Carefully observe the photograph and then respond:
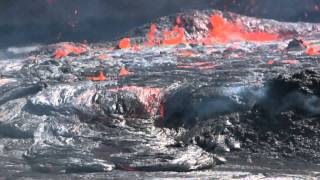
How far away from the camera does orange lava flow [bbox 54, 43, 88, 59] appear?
74.2 feet

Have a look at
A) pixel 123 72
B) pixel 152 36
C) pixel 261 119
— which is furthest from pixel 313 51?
pixel 261 119

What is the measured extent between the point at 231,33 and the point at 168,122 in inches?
539

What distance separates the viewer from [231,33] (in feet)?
78.4

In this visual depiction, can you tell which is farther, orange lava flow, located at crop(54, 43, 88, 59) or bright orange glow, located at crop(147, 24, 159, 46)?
bright orange glow, located at crop(147, 24, 159, 46)

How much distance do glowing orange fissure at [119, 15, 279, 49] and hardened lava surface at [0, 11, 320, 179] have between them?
21.7 feet

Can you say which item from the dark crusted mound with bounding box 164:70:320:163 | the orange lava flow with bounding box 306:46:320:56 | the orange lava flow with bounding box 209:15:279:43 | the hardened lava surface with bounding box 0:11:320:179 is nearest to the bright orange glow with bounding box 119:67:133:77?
the hardened lava surface with bounding box 0:11:320:179

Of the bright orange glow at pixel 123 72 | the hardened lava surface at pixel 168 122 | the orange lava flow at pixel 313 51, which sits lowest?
the hardened lava surface at pixel 168 122

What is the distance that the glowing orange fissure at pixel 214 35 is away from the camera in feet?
75.2

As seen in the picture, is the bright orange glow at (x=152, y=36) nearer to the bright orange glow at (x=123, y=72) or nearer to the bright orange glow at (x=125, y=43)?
the bright orange glow at (x=125, y=43)

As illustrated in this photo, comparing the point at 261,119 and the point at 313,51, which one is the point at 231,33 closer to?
the point at 313,51

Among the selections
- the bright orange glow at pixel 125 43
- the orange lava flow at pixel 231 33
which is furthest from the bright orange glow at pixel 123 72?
the orange lava flow at pixel 231 33

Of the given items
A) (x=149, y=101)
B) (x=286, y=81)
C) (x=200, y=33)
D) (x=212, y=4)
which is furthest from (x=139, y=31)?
(x=286, y=81)

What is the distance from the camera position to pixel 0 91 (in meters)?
14.4

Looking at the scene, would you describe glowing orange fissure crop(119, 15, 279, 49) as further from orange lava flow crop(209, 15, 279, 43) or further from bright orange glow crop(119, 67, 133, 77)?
bright orange glow crop(119, 67, 133, 77)
